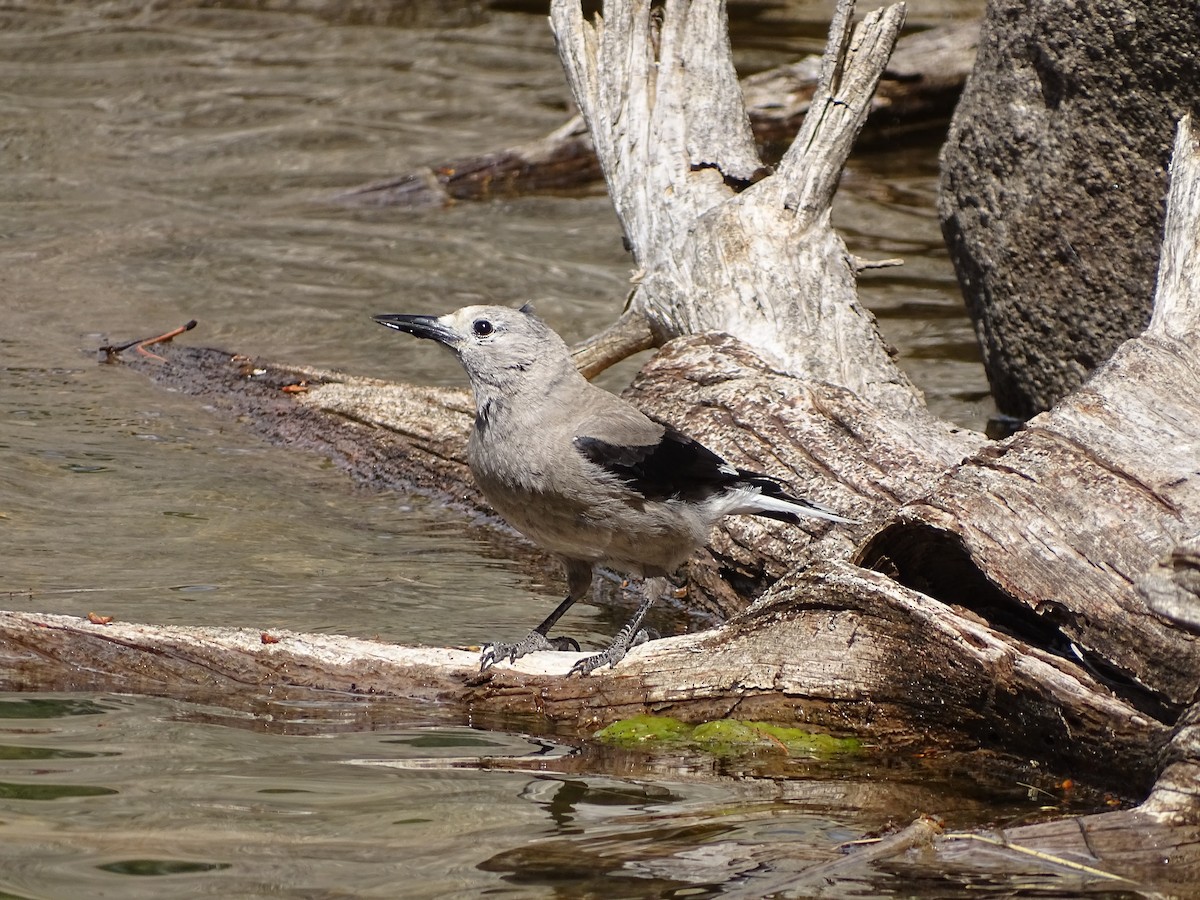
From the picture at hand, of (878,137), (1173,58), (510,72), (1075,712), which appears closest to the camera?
(1075,712)

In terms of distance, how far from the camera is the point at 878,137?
40.5 feet

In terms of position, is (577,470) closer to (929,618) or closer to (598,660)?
(598,660)

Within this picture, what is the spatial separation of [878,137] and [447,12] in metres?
5.91

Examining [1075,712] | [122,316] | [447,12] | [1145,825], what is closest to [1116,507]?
[1075,712]

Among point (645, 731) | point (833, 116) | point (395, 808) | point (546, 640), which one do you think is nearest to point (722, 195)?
point (833, 116)

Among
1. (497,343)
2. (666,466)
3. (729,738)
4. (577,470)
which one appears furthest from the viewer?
(497,343)

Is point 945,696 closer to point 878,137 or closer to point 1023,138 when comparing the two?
point 1023,138

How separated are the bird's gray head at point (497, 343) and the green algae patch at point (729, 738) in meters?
1.37

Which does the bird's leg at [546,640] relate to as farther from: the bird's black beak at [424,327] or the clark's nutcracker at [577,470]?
the bird's black beak at [424,327]

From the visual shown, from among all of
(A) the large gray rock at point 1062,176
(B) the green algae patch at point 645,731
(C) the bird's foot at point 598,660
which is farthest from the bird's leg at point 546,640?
(A) the large gray rock at point 1062,176

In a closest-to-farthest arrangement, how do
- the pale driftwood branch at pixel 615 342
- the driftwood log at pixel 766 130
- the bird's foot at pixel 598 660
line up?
the bird's foot at pixel 598 660 < the pale driftwood branch at pixel 615 342 < the driftwood log at pixel 766 130

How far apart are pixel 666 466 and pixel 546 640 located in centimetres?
69

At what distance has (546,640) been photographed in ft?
15.9

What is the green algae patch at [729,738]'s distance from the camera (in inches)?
162
